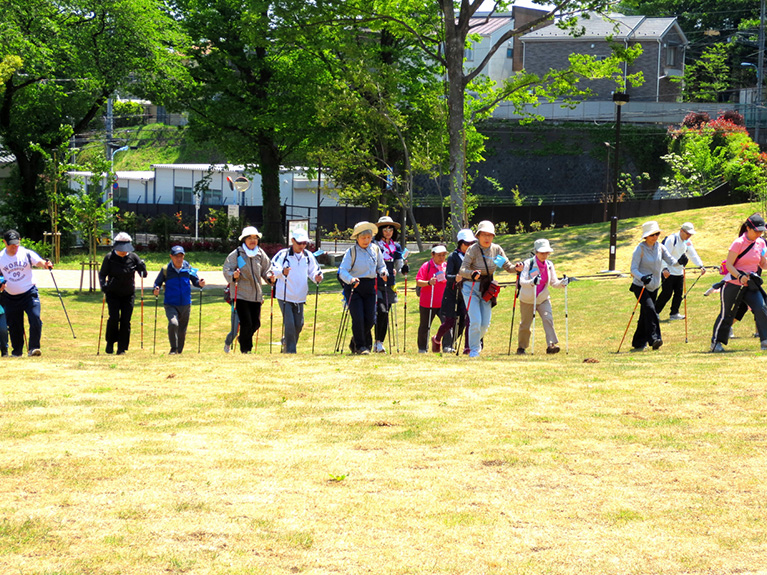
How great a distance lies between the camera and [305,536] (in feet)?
17.5

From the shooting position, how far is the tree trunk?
3803 centimetres

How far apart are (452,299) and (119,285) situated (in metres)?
4.90

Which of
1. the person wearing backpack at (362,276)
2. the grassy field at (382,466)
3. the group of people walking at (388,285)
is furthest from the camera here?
the person wearing backpack at (362,276)

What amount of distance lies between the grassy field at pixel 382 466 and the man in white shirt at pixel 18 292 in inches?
71.6

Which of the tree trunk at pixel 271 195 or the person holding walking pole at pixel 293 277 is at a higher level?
the tree trunk at pixel 271 195

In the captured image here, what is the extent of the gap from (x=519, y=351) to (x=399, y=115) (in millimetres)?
18377

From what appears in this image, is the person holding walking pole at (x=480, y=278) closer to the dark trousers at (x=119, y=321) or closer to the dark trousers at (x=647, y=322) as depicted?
the dark trousers at (x=647, y=322)

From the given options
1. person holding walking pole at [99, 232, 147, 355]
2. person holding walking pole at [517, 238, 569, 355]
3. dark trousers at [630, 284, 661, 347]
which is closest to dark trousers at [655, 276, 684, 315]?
dark trousers at [630, 284, 661, 347]

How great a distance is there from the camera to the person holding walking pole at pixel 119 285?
13477 millimetres

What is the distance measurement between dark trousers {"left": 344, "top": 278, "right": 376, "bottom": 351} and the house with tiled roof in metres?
50.3

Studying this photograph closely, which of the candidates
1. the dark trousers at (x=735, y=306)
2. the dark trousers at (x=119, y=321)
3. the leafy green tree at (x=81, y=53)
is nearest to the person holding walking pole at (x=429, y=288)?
the dark trousers at (x=735, y=306)

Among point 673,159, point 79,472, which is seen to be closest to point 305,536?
point 79,472

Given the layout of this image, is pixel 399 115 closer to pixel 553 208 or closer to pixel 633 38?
pixel 553 208

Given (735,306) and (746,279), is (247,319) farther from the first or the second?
(746,279)
